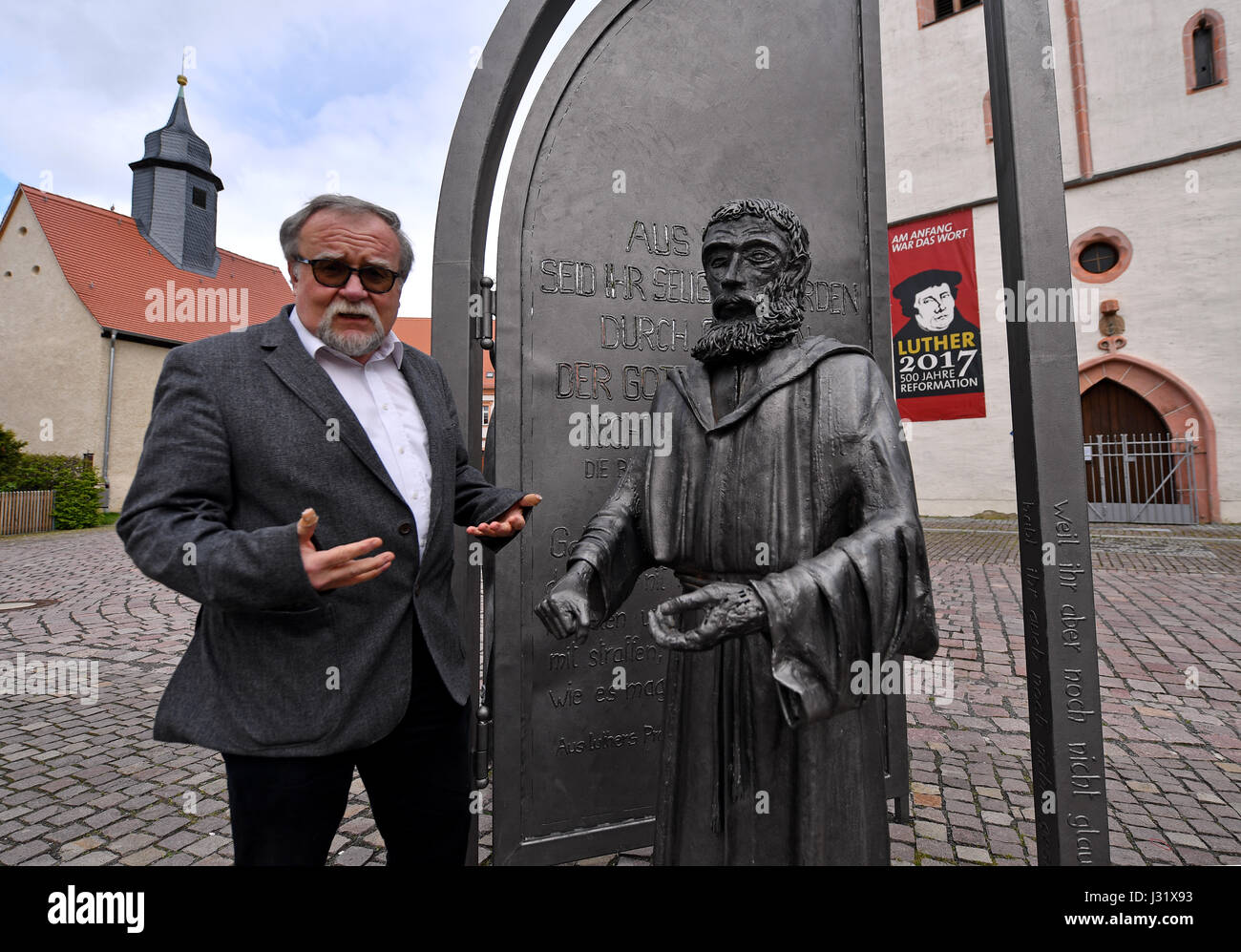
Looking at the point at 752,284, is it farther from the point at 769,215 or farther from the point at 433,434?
the point at 433,434

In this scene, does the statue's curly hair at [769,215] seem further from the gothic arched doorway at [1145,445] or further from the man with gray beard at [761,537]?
the gothic arched doorway at [1145,445]

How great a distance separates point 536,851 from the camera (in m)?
2.62

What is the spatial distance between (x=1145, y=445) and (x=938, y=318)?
9.97 meters

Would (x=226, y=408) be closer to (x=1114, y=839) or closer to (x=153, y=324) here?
(x=1114, y=839)

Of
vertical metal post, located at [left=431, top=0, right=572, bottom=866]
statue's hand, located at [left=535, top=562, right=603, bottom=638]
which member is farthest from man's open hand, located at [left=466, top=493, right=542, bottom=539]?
vertical metal post, located at [left=431, top=0, right=572, bottom=866]

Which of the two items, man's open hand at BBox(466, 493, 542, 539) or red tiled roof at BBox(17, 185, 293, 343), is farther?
red tiled roof at BBox(17, 185, 293, 343)

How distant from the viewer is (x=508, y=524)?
5.97 feet

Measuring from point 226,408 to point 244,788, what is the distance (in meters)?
0.87

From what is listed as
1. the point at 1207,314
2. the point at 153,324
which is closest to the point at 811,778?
the point at 1207,314

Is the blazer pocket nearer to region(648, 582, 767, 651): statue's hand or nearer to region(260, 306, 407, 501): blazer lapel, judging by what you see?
region(260, 306, 407, 501): blazer lapel

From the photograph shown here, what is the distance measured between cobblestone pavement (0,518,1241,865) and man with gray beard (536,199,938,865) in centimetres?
154

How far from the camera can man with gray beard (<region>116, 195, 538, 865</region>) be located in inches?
54.4

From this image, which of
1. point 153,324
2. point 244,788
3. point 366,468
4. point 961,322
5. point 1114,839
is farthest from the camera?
point 153,324

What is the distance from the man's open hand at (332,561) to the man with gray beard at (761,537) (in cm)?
46
